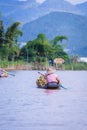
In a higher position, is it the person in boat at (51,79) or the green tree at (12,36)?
the green tree at (12,36)

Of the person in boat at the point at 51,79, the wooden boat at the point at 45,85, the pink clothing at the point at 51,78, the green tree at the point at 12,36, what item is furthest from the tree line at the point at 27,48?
the pink clothing at the point at 51,78

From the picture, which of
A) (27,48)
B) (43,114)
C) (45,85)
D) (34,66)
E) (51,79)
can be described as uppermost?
(27,48)

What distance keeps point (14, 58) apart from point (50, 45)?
5926 mm

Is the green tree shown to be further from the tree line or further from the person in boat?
the person in boat

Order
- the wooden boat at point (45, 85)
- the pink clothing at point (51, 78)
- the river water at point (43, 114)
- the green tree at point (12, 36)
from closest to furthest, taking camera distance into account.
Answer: the river water at point (43, 114) → the pink clothing at point (51, 78) → the wooden boat at point (45, 85) → the green tree at point (12, 36)

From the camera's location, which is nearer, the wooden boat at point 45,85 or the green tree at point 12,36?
the wooden boat at point 45,85

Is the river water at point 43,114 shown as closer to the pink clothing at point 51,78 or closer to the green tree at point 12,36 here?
the pink clothing at point 51,78

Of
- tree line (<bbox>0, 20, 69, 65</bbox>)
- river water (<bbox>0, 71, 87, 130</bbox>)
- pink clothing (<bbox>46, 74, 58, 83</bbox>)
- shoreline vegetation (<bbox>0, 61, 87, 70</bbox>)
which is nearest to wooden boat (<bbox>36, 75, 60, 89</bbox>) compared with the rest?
pink clothing (<bbox>46, 74, 58, 83</bbox>)

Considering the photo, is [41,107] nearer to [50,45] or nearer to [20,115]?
[20,115]

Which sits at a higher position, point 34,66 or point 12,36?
point 12,36

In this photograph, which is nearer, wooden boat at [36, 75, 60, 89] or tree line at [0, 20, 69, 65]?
wooden boat at [36, 75, 60, 89]

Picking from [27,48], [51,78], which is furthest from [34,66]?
[51,78]

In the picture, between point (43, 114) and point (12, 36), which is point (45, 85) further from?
point (12, 36)

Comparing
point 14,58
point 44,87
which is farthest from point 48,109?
point 14,58
